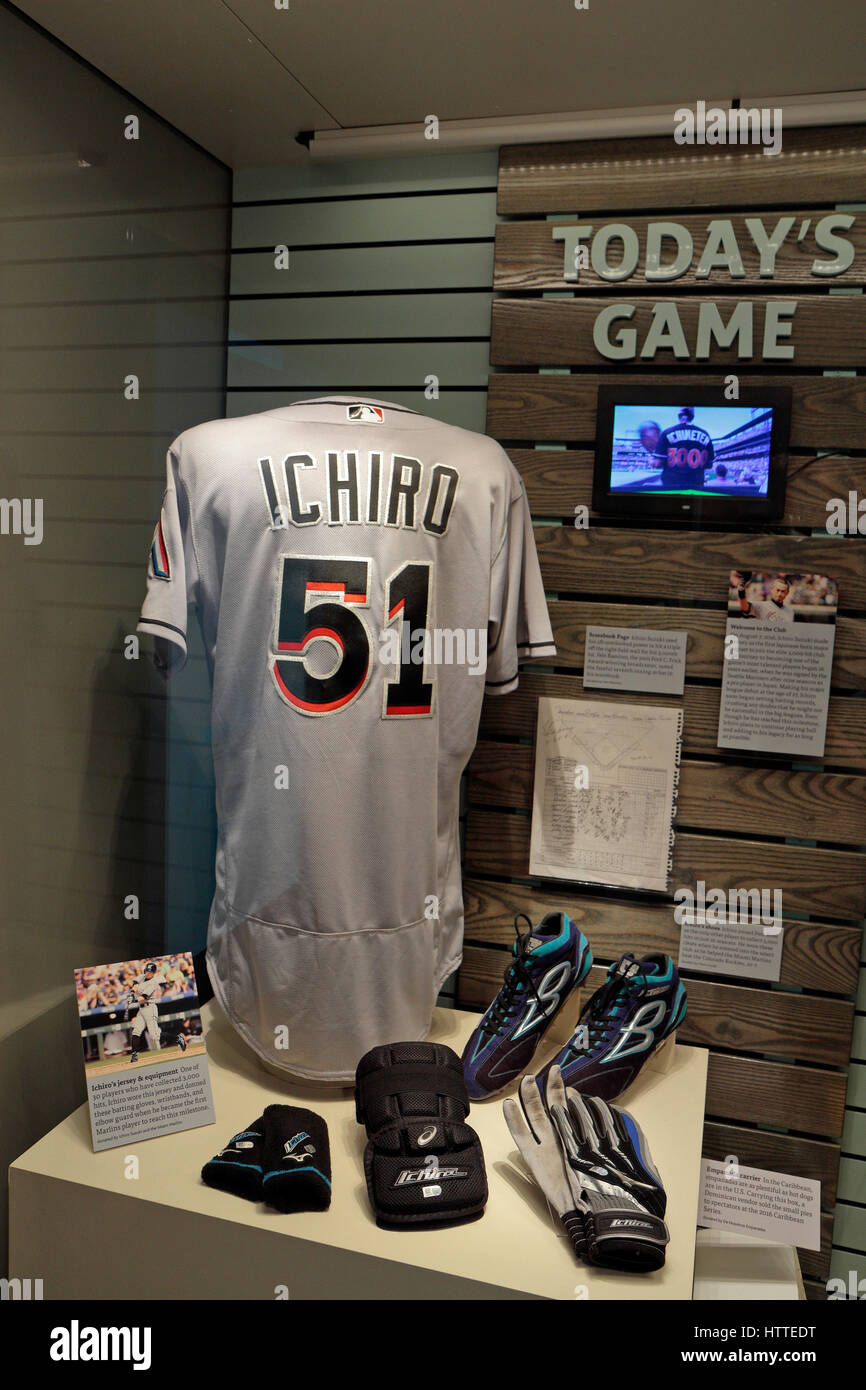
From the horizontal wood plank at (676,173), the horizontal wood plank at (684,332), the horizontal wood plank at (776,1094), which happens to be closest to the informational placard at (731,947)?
the horizontal wood plank at (776,1094)

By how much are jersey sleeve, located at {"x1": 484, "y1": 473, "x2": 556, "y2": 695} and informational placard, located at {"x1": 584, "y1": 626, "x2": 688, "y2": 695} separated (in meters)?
0.19

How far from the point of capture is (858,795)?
81.1 inches

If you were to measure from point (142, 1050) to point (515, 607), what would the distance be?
3.53ft

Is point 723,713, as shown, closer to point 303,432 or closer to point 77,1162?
point 303,432

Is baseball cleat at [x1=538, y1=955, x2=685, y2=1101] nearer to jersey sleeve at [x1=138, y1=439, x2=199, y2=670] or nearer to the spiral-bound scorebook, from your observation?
the spiral-bound scorebook

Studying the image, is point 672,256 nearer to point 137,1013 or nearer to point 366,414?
point 366,414

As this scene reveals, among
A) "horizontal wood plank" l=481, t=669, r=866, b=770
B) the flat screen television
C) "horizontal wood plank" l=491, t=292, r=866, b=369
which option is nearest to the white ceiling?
"horizontal wood plank" l=491, t=292, r=866, b=369

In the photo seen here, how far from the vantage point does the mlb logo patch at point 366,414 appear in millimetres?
1866

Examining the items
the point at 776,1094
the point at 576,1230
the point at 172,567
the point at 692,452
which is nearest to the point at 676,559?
the point at 692,452

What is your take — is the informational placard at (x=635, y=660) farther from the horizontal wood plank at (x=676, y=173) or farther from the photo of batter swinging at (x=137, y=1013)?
the photo of batter swinging at (x=137, y=1013)

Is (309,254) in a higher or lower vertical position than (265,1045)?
higher

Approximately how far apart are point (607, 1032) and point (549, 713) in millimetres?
698

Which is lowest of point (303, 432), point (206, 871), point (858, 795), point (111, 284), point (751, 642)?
point (206, 871)
